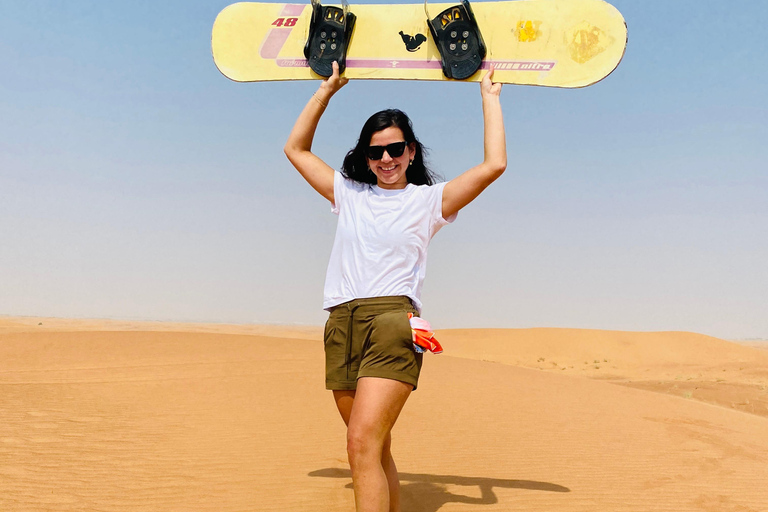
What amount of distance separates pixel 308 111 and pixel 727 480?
19.3 ft

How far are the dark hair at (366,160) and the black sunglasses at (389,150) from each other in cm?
8

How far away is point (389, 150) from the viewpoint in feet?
11.7

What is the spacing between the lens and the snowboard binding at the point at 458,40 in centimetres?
419

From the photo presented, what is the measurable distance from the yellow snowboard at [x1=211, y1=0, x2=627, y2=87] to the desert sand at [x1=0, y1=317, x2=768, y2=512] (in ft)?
11.1

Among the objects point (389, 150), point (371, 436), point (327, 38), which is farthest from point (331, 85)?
point (371, 436)

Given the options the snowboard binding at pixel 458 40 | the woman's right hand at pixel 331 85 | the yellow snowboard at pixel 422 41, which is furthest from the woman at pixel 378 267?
the yellow snowboard at pixel 422 41

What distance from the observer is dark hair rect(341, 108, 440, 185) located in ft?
12.0

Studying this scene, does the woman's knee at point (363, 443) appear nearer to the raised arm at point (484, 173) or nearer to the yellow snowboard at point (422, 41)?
the raised arm at point (484, 173)

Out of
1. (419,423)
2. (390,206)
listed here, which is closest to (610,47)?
(390,206)

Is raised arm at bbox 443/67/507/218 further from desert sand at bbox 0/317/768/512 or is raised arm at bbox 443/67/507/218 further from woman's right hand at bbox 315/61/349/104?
desert sand at bbox 0/317/768/512

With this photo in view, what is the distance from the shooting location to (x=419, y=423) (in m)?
9.28

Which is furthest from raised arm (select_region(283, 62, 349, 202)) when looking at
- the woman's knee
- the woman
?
the woman's knee

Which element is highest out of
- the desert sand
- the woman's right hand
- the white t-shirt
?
the woman's right hand

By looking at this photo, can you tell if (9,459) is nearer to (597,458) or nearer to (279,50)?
(279,50)
